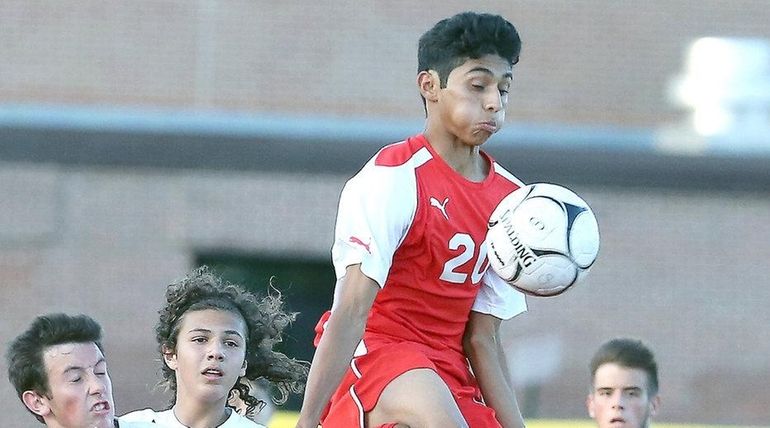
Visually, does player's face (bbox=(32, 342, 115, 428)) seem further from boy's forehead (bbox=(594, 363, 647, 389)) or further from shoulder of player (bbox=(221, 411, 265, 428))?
boy's forehead (bbox=(594, 363, 647, 389))

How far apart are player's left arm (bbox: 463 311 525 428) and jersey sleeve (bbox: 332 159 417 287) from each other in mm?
505

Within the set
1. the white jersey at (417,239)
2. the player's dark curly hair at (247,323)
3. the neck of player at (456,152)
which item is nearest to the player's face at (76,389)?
the player's dark curly hair at (247,323)

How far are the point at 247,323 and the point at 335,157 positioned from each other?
9.53 metres

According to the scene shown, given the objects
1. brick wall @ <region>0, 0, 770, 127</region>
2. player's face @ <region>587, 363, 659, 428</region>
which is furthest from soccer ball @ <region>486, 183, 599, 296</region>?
brick wall @ <region>0, 0, 770, 127</region>

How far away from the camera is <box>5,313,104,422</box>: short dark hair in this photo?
484 cm

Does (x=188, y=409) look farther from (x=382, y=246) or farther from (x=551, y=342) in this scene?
(x=551, y=342)

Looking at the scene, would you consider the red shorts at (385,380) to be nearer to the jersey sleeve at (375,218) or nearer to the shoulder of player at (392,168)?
the jersey sleeve at (375,218)

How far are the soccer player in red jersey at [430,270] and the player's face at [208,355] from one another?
59 centimetres

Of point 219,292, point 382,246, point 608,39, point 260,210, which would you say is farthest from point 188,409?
point 608,39

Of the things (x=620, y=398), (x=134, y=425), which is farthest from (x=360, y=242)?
(x=620, y=398)

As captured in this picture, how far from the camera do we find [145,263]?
14711 millimetres

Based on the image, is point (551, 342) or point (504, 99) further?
point (551, 342)

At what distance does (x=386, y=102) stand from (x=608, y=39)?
2399 millimetres

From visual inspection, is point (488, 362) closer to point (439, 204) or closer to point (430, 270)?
point (430, 270)
